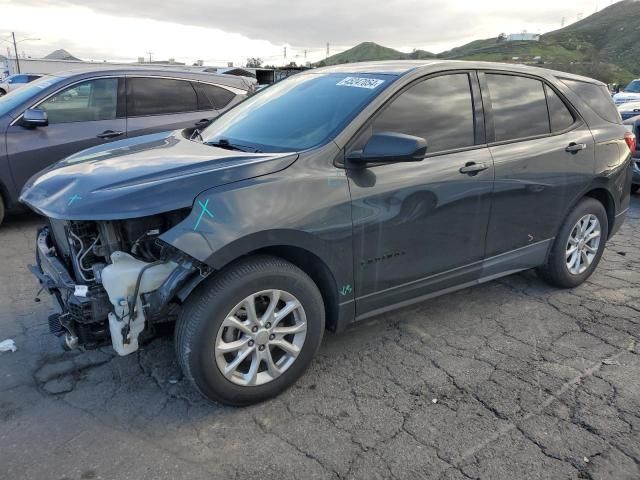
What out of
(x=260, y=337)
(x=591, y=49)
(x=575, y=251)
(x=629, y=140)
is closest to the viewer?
(x=260, y=337)

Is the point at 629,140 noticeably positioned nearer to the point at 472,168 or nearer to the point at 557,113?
the point at 557,113

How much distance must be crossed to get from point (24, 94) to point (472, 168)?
5118 mm

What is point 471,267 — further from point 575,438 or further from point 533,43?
point 533,43

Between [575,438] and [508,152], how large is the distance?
1.87 metres

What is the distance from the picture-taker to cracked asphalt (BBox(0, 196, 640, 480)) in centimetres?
235

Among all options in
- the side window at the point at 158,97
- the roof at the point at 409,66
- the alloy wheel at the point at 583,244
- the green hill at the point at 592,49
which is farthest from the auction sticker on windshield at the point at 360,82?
the green hill at the point at 592,49

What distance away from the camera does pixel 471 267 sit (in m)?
3.52

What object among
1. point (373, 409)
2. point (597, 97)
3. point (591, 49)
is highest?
point (591, 49)

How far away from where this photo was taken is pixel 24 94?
19.0 ft

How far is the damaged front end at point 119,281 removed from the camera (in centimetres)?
243

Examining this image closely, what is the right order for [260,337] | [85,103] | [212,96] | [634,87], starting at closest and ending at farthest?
[260,337] → [85,103] → [212,96] → [634,87]

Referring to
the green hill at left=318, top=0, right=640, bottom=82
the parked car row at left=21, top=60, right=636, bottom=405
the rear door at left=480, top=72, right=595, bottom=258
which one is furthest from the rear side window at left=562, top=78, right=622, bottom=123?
the green hill at left=318, top=0, right=640, bottom=82

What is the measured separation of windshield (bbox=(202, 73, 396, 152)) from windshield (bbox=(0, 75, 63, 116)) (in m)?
3.10

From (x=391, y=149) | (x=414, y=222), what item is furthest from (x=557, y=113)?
(x=391, y=149)
